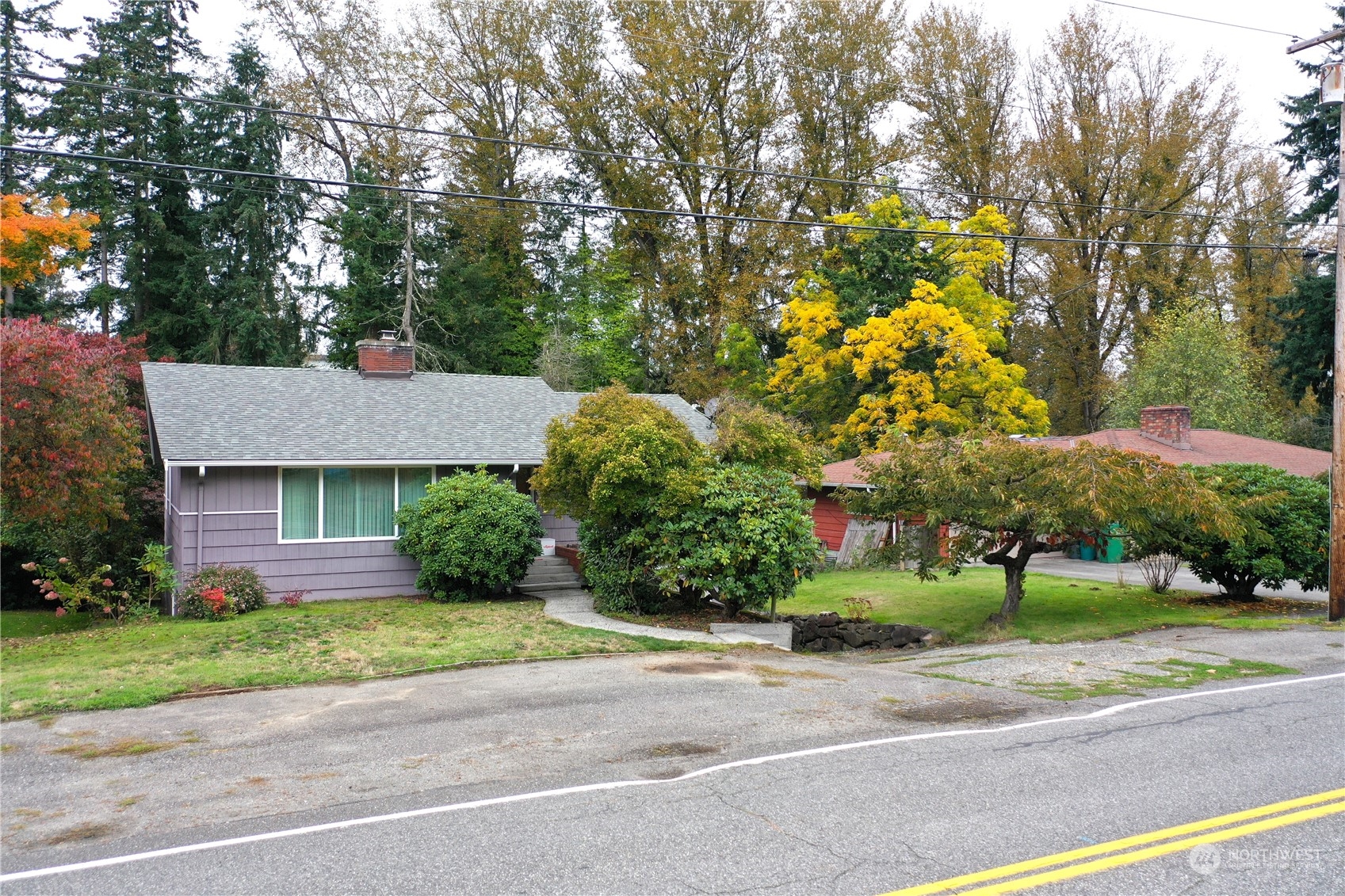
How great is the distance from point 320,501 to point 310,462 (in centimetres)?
89

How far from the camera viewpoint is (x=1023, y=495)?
14547 mm

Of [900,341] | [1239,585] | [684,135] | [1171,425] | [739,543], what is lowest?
[1239,585]

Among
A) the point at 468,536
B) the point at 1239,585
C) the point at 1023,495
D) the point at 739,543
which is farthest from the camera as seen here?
the point at 1239,585

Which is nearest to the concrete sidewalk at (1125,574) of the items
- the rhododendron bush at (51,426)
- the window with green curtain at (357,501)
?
the window with green curtain at (357,501)

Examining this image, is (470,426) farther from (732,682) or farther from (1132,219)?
(1132,219)

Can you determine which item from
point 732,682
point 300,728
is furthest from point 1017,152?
point 300,728

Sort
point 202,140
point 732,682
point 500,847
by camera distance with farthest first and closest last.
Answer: point 202,140, point 732,682, point 500,847

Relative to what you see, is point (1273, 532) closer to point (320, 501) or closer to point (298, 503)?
point (320, 501)

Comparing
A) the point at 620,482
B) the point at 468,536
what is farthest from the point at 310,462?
the point at 620,482

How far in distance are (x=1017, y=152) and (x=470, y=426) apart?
26.3 meters

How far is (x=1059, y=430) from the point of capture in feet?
138

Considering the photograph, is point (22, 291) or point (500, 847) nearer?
point (500, 847)

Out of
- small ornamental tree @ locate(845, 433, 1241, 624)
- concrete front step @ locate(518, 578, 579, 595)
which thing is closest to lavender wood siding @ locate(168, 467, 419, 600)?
concrete front step @ locate(518, 578, 579, 595)

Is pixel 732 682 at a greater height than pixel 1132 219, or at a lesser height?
lesser
